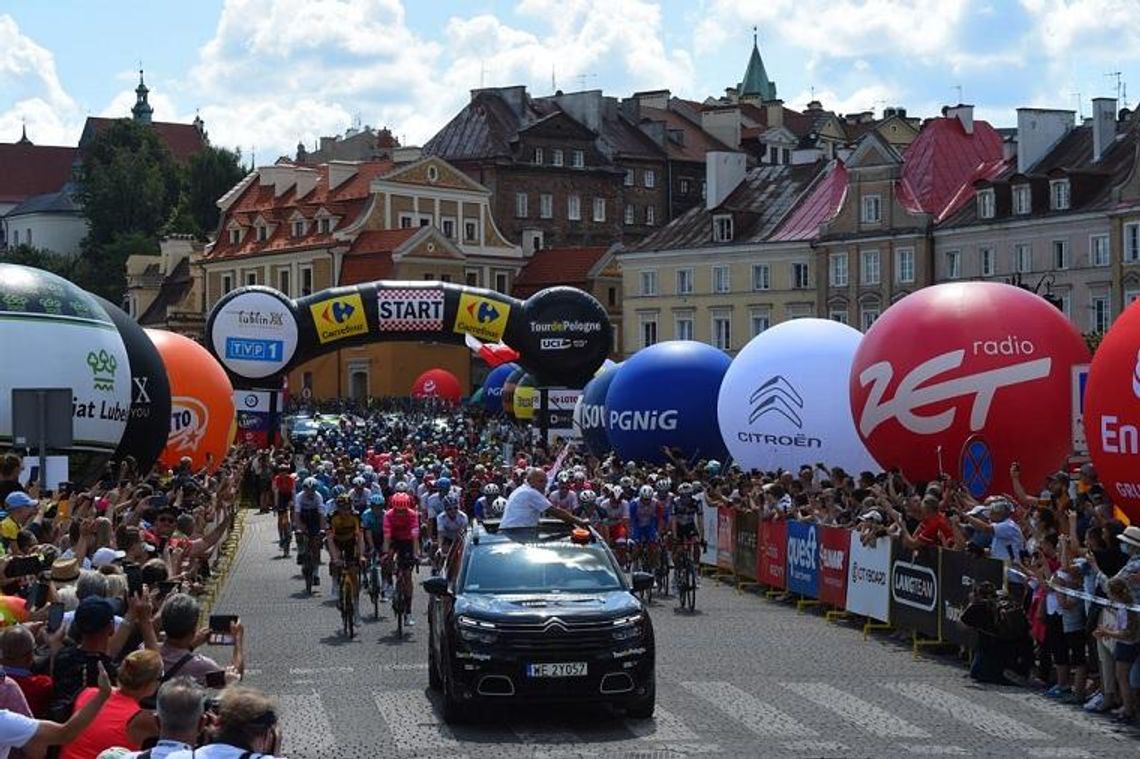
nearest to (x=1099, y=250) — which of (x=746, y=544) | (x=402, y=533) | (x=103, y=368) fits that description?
(x=746, y=544)

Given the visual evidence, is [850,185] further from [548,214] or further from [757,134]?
[757,134]

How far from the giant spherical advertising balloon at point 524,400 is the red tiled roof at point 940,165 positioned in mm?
19763

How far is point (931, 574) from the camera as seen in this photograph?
2023 cm

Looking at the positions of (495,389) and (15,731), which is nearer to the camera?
(15,731)

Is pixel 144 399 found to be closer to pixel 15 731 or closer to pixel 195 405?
pixel 195 405

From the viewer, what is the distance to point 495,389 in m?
73.4

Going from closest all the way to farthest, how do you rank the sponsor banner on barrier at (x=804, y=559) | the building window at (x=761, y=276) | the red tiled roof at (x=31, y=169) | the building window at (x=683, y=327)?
the sponsor banner on barrier at (x=804, y=559) → the building window at (x=761, y=276) → the building window at (x=683, y=327) → the red tiled roof at (x=31, y=169)

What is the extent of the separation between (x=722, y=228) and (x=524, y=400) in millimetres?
24869

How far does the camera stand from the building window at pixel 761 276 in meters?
83.6

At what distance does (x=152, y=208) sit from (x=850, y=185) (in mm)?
69711

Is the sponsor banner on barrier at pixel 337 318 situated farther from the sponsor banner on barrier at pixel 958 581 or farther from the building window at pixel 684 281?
the building window at pixel 684 281

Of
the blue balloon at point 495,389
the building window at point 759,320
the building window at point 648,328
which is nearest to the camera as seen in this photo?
the blue balloon at point 495,389

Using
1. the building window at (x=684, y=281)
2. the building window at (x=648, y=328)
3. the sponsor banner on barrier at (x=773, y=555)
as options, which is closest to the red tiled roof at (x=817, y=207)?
the building window at (x=684, y=281)

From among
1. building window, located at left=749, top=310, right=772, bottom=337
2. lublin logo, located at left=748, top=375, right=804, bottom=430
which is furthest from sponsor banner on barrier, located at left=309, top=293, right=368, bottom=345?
building window, located at left=749, top=310, right=772, bottom=337
